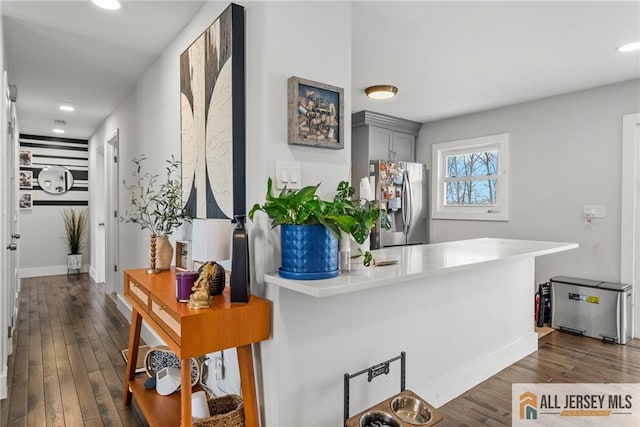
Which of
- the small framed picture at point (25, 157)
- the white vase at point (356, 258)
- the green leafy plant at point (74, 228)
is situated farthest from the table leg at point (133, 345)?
the small framed picture at point (25, 157)

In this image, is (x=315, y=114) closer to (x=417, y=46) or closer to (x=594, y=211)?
(x=417, y=46)

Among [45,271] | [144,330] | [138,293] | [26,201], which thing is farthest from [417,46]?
[45,271]

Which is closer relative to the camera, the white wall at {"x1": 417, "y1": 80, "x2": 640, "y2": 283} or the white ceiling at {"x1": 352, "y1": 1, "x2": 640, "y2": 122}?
the white ceiling at {"x1": 352, "y1": 1, "x2": 640, "y2": 122}

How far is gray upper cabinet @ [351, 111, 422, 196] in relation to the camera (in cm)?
460

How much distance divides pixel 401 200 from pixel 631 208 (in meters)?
2.23

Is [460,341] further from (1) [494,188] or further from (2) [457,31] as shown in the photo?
(1) [494,188]

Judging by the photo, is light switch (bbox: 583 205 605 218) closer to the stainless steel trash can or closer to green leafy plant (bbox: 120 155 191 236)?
the stainless steel trash can

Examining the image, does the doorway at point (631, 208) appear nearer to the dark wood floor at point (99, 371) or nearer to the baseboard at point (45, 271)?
the dark wood floor at point (99, 371)

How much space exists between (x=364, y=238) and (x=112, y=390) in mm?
2020

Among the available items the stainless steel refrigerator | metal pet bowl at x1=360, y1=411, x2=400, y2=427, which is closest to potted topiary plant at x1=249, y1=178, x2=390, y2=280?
metal pet bowl at x1=360, y1=411, x2=400, y2=427

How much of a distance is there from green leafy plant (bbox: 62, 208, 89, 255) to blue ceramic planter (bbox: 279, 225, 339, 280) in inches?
254

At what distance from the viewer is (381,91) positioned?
350cm

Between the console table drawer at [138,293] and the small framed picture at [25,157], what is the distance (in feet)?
18.2

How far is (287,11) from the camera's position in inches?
63.7
